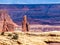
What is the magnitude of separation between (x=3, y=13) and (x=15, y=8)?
35.0 meters

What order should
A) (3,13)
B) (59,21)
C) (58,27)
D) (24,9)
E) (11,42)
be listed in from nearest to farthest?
1. (11,42)
2. (3,13)
3. (58,27)
4. (59,21)
5. (24,9)

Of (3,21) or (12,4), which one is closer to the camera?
(3,21)

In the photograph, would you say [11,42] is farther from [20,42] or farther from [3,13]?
[3,13]

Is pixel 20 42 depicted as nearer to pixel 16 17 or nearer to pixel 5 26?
pixel 5 26

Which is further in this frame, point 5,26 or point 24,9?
point 24,9

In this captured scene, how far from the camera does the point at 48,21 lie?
388ft

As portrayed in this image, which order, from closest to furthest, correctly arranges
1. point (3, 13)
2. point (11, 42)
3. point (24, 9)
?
point (11, 42)
point (3, 13)
point (24, 9)

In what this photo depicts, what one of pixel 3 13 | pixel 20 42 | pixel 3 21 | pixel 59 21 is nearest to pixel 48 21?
pixel 59 21

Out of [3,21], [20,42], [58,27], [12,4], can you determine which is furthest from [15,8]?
[20,42]

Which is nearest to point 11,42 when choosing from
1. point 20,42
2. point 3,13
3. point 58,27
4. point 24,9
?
point 20,42

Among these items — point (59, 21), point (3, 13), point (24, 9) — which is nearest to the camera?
point (3, 13)

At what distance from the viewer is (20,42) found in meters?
52.7

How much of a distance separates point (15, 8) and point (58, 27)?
21.6 metres

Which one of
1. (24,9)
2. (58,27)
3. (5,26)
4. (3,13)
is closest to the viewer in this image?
(5,26)
